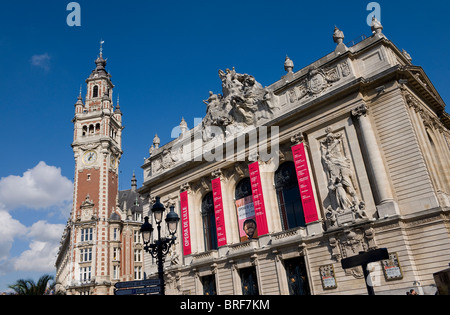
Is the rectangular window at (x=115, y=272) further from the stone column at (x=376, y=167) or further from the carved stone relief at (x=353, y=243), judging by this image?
the stone column at (x=376, y=167)

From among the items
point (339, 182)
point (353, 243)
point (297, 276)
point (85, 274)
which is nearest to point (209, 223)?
point (297, 276)

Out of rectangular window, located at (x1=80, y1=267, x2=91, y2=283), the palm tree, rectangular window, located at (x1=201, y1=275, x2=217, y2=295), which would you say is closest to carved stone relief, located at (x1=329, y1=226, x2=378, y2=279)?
rectangular window, located at (x1=201, y1=275, x2=217, y2=295)

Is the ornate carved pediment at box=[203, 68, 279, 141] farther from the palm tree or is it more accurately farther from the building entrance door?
the palm tree

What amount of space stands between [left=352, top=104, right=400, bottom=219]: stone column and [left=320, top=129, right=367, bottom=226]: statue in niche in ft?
3.69

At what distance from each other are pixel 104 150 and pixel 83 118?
7968 mm

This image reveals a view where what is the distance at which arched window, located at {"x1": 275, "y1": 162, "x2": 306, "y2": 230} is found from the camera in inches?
1015

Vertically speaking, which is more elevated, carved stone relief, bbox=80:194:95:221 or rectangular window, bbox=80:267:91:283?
carved stone relief, bbox=80:194:95:221

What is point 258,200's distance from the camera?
26.8 meters

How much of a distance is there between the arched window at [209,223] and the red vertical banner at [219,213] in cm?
196

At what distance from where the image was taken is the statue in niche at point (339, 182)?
21.9 metres

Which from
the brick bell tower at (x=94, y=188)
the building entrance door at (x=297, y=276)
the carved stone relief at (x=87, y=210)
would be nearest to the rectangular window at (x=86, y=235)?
the brick bell tower at (x=94, y=188)

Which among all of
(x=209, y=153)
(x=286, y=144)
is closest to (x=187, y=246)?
(x=209, y=153)
